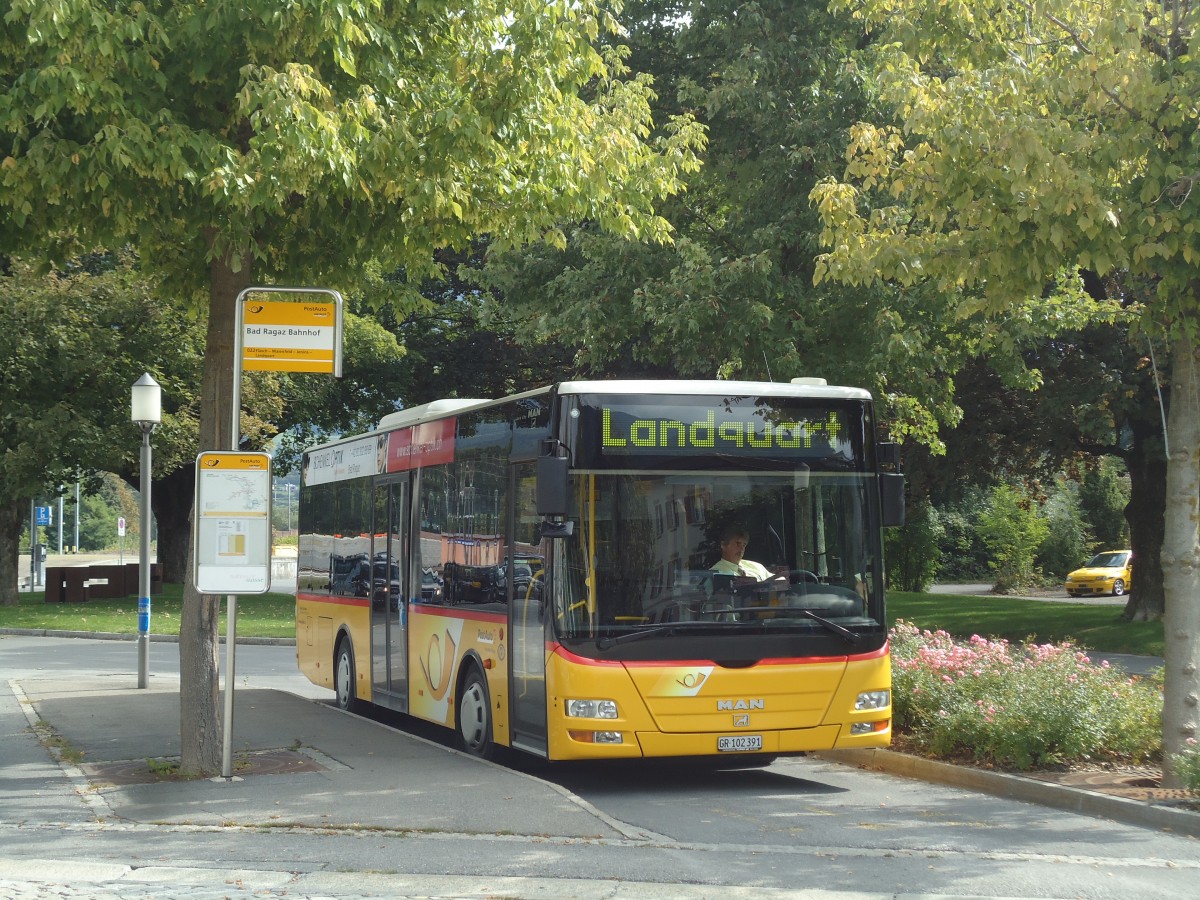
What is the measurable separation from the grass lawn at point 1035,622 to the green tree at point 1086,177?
1247 centimetres

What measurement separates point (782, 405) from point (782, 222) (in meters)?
9.30

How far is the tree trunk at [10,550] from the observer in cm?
3650

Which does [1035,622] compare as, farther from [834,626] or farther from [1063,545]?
[1063,545]

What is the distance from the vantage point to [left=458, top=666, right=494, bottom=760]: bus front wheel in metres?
11.9

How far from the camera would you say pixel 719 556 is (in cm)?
1041

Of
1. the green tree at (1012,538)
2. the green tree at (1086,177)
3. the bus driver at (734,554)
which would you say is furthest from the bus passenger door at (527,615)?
the green tree at (1012,538)

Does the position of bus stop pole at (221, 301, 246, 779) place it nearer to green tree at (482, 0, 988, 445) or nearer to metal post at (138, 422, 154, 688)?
metal post at (138, 422, 154, 688)

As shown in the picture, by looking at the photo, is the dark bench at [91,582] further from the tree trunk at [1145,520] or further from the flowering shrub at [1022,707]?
the flowering shrub at [1022,707]

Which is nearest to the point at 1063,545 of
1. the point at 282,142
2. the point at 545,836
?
the point at 282,142

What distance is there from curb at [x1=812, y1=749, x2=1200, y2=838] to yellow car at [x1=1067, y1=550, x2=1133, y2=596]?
38836mm

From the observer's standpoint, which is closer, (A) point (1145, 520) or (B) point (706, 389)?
(B) point (706, 389)

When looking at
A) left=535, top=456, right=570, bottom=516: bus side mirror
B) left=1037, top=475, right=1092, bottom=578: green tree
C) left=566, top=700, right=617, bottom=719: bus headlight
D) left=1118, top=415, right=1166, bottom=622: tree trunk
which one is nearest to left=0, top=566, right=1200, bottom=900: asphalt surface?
left=566, top=700, right=617, bottom=719: bus headlight

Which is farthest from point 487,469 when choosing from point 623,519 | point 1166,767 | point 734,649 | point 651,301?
point 651,301

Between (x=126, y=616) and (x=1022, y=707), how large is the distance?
26.7 m
